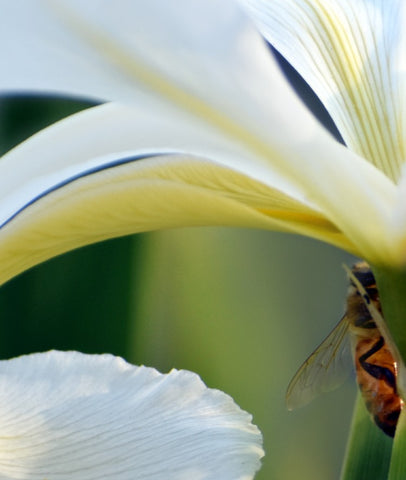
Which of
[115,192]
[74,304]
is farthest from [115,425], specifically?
[74,304]

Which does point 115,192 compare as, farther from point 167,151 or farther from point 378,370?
point 378,370

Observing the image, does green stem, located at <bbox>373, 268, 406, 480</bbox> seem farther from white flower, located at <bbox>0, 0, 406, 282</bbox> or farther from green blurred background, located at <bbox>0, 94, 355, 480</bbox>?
green blurred background, located at <bbox>0, 94, 355, 480</bbox>

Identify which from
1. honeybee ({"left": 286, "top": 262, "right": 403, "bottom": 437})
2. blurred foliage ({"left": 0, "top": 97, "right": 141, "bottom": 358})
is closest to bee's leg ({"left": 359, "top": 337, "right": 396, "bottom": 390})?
honeybee ({"left": 286, "top": 262, "right": 403, "bottom": 437})

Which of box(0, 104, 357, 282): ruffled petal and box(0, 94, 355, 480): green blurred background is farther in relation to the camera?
box(0, 94, 355, 480): green blurred background

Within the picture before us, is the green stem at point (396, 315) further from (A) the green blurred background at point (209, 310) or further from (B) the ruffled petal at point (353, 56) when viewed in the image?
(A) the green blurred background at point (209, 310)

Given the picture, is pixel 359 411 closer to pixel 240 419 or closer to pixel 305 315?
pixel 240 419
